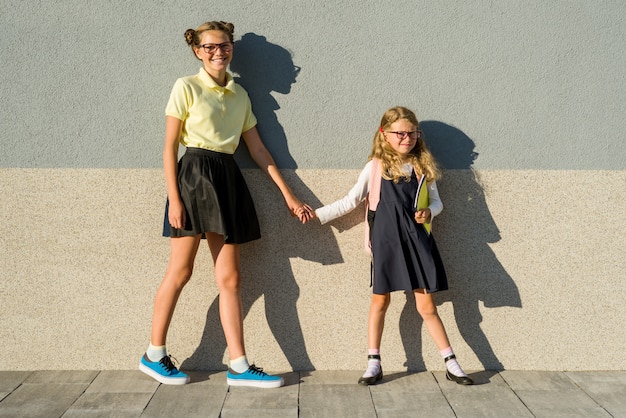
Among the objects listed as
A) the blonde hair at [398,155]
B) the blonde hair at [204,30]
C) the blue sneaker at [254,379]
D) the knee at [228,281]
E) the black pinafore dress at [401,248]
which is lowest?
the blue sneaker at [254,379]

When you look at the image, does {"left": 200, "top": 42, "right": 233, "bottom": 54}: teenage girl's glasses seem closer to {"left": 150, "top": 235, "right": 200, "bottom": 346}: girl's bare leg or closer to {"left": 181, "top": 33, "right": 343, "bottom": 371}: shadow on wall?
{"left": 181, "top": 33, "right": 343, "bottom": 371}: shadow on wall

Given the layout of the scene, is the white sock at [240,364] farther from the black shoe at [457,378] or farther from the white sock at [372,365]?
the black shoe at [457,378]

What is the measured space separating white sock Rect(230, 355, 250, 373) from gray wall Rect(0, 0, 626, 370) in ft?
0.76

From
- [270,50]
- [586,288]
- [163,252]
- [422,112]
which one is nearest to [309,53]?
[270,50]

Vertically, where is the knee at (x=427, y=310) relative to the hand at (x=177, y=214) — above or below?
below

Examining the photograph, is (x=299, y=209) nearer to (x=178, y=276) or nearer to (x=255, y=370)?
(x=178, y=276)

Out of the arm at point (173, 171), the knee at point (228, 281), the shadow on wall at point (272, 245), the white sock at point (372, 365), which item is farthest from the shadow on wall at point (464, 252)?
the arm at point (173, 171)

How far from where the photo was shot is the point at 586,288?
3982mm

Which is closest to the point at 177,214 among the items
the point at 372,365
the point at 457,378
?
the point at 372,365

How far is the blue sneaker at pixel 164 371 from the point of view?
374cm

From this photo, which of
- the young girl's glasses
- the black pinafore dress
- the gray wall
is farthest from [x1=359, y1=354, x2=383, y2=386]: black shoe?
the young girl's glasses

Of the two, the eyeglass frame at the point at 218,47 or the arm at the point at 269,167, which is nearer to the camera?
the eyeglass frame at the point at 218,47

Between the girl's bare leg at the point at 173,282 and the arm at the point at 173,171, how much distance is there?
16 centimetres

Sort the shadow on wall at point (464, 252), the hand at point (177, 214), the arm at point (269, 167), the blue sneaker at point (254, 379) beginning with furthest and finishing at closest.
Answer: the shadow on wall at point (464, 252) → the arm at point (269, 167) → the blue sneaker at point (254, 379) → the hand at point (177, 214)
